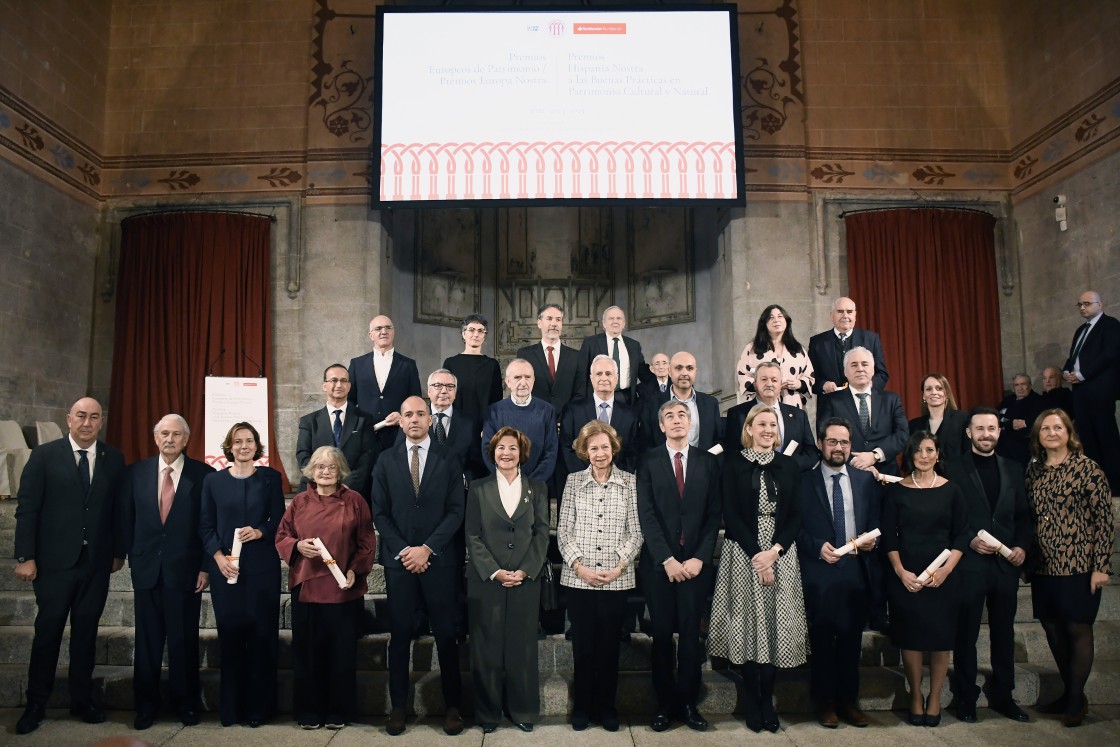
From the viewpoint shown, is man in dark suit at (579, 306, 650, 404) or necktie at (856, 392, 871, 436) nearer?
necktie at (856, 392, 871, 436)

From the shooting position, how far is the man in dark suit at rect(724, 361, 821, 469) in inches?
175

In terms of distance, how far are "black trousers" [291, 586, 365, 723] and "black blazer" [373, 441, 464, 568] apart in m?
0.32

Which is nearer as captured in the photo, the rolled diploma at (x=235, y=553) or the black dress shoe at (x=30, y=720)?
the black dress shoe at (x=30, y=720)

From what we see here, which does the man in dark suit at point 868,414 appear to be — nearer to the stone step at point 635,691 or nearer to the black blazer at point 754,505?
the black blazer at point 754,505

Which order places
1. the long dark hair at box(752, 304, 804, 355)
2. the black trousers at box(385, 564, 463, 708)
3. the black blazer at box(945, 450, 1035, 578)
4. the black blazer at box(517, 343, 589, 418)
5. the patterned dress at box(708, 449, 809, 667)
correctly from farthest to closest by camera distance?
the long dark hair at box(752, 304, 804, 355) < the black blazer at box(517, 343, 589, 418) < the black blazer at box(945, 450, 1035, 578) < the black trousers at box(385, 564, 463, 708) < the patterned dress at box(708, 449, 809, 667)

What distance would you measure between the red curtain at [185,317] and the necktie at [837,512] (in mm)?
5288

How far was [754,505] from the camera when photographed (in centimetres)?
394

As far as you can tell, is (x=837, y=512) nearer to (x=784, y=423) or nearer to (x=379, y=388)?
(x=784, y=423)

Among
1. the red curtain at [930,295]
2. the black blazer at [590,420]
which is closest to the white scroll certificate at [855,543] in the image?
the black blazer at [590,420]

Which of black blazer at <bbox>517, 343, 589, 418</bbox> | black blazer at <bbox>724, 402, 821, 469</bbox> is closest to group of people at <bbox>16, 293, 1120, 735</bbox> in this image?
black blazer at <bbox>724, 402, 821, 469</bbox>

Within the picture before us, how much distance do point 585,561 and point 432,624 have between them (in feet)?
2.38

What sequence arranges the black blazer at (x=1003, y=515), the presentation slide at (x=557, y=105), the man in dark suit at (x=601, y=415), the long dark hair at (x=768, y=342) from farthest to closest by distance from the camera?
1. the presentation slide at (x=557, y=105)
2. the long dark hair at (x=768, y=342)
3. the man in dark suit at (x=601, y=415)
4. the black blazer at (x=1003, y=515)

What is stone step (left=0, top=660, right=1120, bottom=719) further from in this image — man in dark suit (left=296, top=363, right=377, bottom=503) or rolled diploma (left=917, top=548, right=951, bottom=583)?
man in dark suit (left=296, top=363, right=377, bottom=503)

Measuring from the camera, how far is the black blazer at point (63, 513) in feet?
13.3
